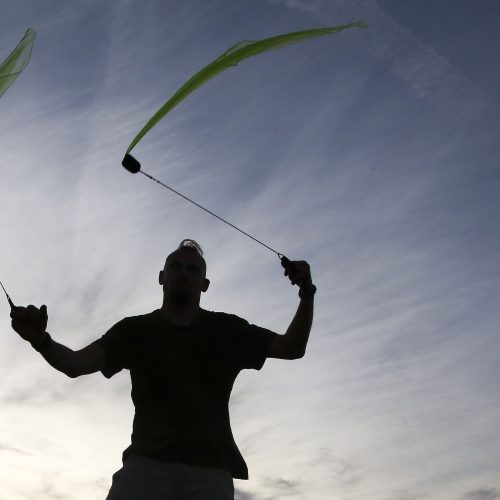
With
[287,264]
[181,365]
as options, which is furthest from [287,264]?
[181,365]

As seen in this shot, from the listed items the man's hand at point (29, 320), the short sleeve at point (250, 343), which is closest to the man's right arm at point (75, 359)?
the man's hand at point (29, 320)

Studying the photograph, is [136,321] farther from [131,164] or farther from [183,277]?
[131,164]

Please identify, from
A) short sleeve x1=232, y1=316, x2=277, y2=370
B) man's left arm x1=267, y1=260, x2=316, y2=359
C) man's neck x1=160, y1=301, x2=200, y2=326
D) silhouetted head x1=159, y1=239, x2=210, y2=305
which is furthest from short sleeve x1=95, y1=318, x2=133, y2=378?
man's left arm x1=267, y1=260, x2=316, y2=359

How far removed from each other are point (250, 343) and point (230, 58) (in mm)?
2547

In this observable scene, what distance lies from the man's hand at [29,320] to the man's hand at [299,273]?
1.98 m

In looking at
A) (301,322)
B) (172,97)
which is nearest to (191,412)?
(301,322)

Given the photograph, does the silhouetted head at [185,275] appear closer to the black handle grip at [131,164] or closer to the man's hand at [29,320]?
the black handle grip at [131,164]

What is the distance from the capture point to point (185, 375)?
4598 millimetres

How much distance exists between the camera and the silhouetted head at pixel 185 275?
5141mm

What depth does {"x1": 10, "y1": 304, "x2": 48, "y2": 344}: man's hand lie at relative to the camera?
4.11 metres

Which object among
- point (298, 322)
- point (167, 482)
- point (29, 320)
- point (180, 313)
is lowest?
point (167, 482)

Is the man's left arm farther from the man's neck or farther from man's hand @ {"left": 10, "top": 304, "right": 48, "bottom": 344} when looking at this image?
man's hand @ {"left": 10, "top": 304, "right": 48, "bottom": 344}

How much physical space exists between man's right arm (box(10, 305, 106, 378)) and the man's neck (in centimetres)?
62

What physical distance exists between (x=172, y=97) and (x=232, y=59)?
0.69 m
